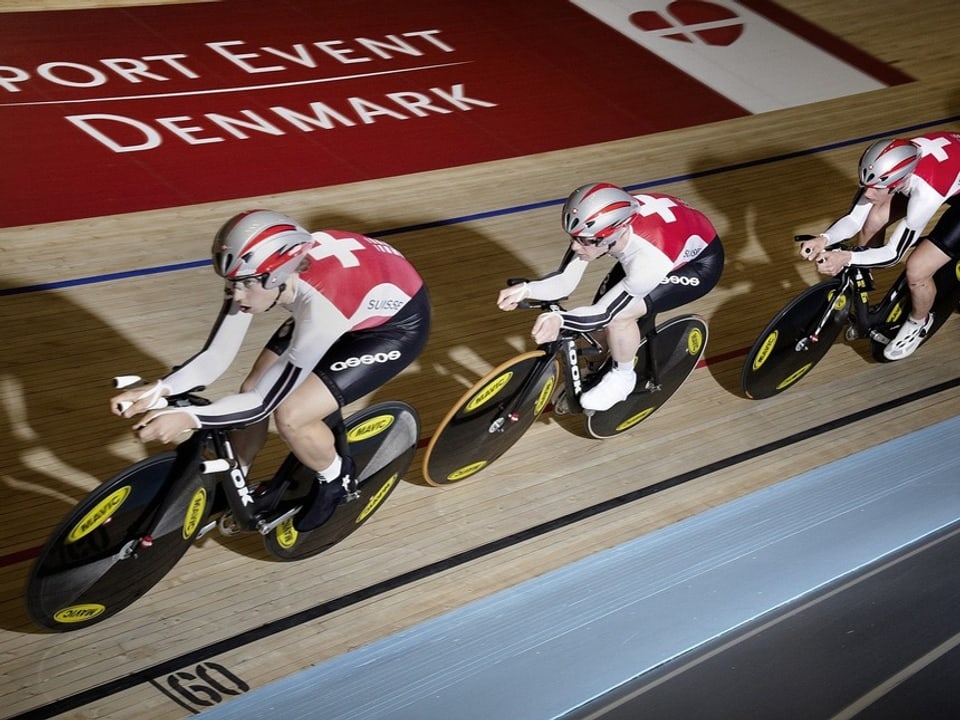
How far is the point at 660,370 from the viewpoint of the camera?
4.25 m

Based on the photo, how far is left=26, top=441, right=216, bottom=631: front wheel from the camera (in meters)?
2.91

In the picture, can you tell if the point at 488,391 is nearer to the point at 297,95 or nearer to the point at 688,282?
the point at 688,282

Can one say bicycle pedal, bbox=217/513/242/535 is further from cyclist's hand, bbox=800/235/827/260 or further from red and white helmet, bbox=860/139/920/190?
red and white helmet, bbox=860/139/920/190

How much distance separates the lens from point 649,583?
12.6 ft

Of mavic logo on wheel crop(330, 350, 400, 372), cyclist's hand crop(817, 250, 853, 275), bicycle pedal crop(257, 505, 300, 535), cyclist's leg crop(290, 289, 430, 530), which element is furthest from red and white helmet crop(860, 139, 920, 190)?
bicycle pedal crop(257, 505, 300, 535)

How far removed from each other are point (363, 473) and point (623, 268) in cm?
115

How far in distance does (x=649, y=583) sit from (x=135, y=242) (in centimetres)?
281

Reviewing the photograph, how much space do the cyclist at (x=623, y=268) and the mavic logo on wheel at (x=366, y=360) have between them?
469 mm

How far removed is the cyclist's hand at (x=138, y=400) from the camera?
2.75m

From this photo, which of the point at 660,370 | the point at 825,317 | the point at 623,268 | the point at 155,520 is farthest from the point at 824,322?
the point at 155,520

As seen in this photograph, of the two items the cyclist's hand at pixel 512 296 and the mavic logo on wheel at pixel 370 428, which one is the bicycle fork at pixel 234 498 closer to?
the mavic logo on wheel at pixel 370 428

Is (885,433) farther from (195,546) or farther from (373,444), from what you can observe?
(195,546)

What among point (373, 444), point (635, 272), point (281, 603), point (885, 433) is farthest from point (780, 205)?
point (281, 603)

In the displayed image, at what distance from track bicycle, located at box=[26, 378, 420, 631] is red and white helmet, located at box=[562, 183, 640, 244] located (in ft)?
2.98
